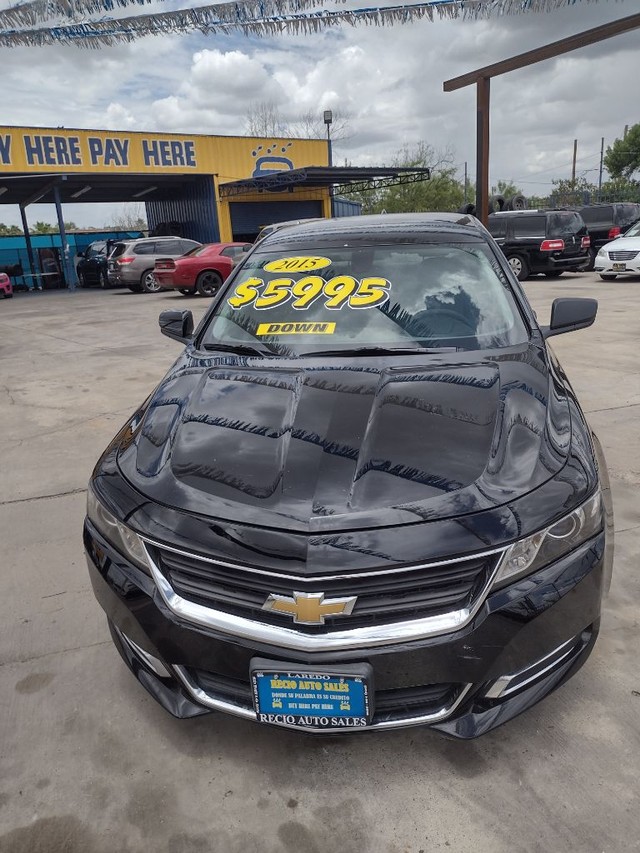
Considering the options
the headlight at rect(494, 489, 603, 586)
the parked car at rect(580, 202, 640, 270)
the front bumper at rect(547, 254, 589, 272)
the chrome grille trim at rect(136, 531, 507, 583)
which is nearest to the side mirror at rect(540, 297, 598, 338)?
the headlight at rect(494, 489, 603, 586)

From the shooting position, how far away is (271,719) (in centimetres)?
176

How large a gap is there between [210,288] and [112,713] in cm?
1471

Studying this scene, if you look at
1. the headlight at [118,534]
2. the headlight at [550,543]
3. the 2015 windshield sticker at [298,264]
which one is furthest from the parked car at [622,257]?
the headlight at [118,534]

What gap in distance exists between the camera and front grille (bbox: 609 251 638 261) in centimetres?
1443

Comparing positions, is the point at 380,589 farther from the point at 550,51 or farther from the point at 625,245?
the point at 625,245

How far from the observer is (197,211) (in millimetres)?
26422

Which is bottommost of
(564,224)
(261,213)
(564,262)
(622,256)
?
(564,262)

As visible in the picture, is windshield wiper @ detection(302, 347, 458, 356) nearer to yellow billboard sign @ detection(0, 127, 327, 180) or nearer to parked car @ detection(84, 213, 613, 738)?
parked car @ detection(84, 213, 613, 738)

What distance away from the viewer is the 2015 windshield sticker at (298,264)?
10.6 ft

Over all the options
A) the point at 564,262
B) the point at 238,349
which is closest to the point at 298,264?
the point at 238,349

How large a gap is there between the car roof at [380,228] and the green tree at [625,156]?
4787 cm

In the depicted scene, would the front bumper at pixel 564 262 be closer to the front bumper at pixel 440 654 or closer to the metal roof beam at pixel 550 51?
the metal roof beam at pixel 550 51

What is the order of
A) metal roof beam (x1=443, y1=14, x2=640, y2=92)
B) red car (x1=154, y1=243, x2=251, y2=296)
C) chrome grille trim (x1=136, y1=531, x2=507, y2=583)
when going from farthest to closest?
red car (x1=154, y1=243, x2=251, y2=296), metal roof beam (x1=443, y1=14, x2=640, y2=92), chrome grille trim (x1=136, y1=531, x2=507, y2=583)

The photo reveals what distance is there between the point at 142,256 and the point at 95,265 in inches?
187
